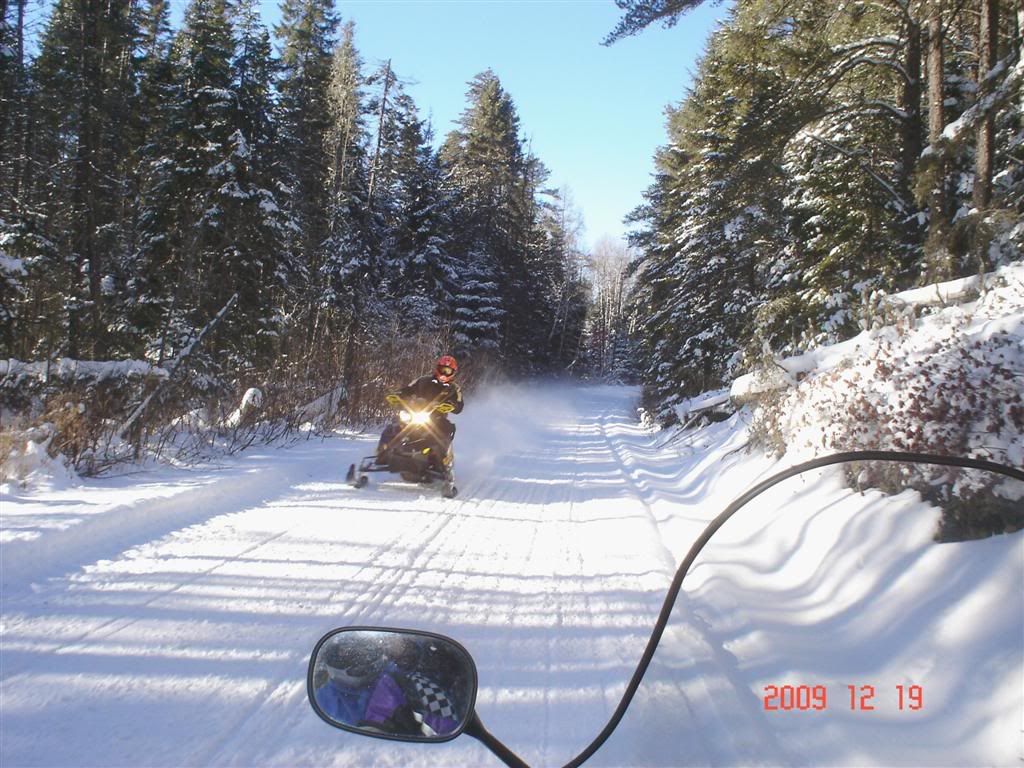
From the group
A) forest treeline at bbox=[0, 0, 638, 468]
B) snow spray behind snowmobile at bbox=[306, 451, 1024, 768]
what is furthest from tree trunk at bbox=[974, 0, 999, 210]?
forest treeline at bbox=[0, 0, 638, 468]

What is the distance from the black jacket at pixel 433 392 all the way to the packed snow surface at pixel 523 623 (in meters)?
2.02

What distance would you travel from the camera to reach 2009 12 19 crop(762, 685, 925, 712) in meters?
2.40

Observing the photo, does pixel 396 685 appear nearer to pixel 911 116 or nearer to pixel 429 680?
pixel 429 680

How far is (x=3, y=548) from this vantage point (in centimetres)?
444

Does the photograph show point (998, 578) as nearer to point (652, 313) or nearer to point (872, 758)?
point (872, 758)

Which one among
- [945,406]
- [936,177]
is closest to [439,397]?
[945,406]

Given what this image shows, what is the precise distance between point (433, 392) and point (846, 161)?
367 inches

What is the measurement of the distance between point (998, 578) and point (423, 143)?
3091 centimetres

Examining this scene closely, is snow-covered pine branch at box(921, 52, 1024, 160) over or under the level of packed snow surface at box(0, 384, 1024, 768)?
over

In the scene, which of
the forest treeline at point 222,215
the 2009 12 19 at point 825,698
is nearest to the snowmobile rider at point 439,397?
the forest treeline at point 222,215

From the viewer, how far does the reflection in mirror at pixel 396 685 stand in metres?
1.50

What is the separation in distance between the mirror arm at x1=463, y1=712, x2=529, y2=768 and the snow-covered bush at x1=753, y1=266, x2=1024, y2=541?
2930 millimetres

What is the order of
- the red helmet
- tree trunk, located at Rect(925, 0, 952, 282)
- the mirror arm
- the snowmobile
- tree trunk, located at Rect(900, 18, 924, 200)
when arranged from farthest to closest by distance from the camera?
tree trunk, located at Rect(900, 18, 924, 200)
the red helmet
the snowmobile
tree trunk, located at Rect(925, 0, 952, 282)
the mirror arm

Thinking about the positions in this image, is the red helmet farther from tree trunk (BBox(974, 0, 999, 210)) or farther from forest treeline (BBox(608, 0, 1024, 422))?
tree trunk (BBox(974, 0, 999, 210))
